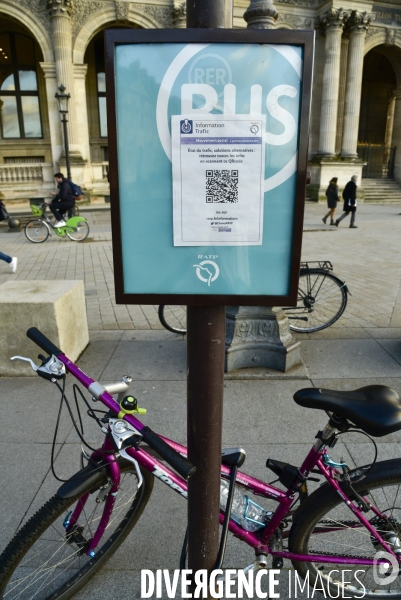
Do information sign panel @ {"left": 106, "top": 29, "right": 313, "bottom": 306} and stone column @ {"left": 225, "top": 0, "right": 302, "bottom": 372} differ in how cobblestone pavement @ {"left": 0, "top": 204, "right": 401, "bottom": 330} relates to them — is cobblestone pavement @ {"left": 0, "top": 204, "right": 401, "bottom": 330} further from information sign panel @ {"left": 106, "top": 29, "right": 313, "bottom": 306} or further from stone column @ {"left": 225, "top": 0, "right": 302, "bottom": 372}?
information sign panel @ {"left": 106, "top": 29, "right": 313, "bottom": 306}

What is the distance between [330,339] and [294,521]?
354 centimetres

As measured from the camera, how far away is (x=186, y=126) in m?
1.35

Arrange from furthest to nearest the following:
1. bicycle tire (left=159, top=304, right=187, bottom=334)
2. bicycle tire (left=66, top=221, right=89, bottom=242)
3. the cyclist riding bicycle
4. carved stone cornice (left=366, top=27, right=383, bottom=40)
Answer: carved stone cornice (left=366, top=27, right=383, bottom=40) < the cyclist riding bicycle < bicycle tire (left=66, top=221, right=89, bottom=242) < bicycle tire (left=159, top=304, right=187, bottom=334)

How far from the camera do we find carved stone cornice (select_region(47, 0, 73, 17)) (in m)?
20.8

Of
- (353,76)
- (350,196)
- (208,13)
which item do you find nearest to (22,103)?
(353,76)

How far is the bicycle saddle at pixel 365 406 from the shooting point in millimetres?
1756

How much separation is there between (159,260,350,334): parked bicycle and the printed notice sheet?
4026 mm

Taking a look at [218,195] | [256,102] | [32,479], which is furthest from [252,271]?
[32,479]

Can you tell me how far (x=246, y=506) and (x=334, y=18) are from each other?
27.6m

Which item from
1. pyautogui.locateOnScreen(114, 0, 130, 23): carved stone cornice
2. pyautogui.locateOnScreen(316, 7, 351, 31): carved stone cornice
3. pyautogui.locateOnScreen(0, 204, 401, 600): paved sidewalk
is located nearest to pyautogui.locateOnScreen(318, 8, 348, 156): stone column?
pyautogui.locateOnScreen(316, 7, 351, 31): carved stone cornice

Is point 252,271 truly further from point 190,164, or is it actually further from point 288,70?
point 288,70

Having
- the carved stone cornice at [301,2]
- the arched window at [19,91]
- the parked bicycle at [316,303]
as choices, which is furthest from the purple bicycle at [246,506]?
the arched window at [19,91]

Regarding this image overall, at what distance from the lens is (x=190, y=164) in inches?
54.5

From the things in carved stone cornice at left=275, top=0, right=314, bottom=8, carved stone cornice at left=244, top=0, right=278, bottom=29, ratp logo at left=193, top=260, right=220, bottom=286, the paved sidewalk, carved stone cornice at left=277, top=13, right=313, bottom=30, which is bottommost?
the paved sidewalk
